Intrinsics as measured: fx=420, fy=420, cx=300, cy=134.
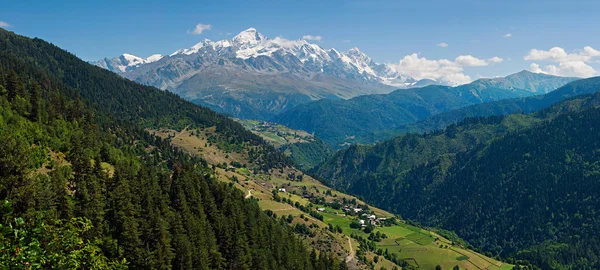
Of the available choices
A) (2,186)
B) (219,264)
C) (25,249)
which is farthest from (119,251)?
(25,249)

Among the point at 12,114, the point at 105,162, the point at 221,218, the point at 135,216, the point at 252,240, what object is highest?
the point at 12,114

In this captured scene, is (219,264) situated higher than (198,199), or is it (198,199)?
(198,199)

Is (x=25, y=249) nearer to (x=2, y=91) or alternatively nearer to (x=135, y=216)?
(x=135, y=216)

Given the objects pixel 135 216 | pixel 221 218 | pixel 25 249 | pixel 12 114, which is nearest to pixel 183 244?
pixel 135 216

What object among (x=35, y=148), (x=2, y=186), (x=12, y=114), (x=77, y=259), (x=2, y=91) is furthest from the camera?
(x=2, y=91)

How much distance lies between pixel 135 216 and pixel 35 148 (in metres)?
30.3

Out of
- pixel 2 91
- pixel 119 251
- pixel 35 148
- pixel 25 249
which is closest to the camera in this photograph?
pixel 25 249

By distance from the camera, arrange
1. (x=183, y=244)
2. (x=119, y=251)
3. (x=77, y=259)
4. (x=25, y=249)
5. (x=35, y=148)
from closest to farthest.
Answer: (x=25, y=249)
(x=77, y=259)
(x=119, y=251)
(x=183, y=244)
(x=35, y=148)

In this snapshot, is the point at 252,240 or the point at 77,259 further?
the point at 252,240

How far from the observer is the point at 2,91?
5010 inches

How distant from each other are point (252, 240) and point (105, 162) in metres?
47.2

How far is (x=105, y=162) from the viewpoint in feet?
381

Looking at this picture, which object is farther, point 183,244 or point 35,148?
point 35,148

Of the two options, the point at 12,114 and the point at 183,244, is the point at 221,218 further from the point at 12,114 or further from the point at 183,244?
the point at 12,114
